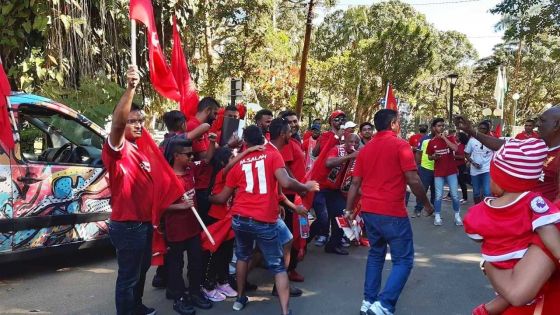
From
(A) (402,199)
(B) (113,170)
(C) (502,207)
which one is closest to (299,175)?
(A) (402,199)

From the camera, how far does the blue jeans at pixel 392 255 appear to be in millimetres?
3953

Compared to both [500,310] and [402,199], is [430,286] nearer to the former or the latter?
[402,199]

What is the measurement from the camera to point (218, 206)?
4656 millimetres

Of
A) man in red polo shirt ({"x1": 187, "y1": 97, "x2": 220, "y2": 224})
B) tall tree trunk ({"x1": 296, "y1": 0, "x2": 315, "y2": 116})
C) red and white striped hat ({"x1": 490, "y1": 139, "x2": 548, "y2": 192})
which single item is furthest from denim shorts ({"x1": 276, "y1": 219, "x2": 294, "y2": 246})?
tall tree trunk ({"x1": 296, "y1": 0, "x2": 315, "y2": 116})

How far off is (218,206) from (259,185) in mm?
817

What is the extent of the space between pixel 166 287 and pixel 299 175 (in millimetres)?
1775

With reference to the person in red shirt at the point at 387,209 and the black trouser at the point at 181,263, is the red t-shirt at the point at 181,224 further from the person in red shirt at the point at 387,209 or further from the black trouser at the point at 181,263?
the person in red shirt at the point at 387,209

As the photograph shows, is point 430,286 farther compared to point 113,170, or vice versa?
point 430,286

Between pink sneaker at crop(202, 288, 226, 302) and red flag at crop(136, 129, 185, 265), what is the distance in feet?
3.19

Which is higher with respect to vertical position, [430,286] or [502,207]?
[502,207]

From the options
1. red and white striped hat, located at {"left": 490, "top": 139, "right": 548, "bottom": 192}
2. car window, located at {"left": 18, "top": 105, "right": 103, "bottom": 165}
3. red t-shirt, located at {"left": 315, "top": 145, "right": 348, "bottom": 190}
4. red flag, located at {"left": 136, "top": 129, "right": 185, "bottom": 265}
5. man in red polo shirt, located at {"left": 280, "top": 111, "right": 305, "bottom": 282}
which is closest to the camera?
red and white striped hat, located at {"left": 490, "top": 139, "right": 548, "bottom": 192}

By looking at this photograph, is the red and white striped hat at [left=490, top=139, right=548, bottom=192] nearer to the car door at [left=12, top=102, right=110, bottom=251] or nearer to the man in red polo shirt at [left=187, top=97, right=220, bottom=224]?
the man in red polo shirt at [left=187, top=97, right=220, bottom=224]

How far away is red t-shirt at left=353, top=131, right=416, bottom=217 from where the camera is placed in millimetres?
3994

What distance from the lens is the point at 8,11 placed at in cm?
796
